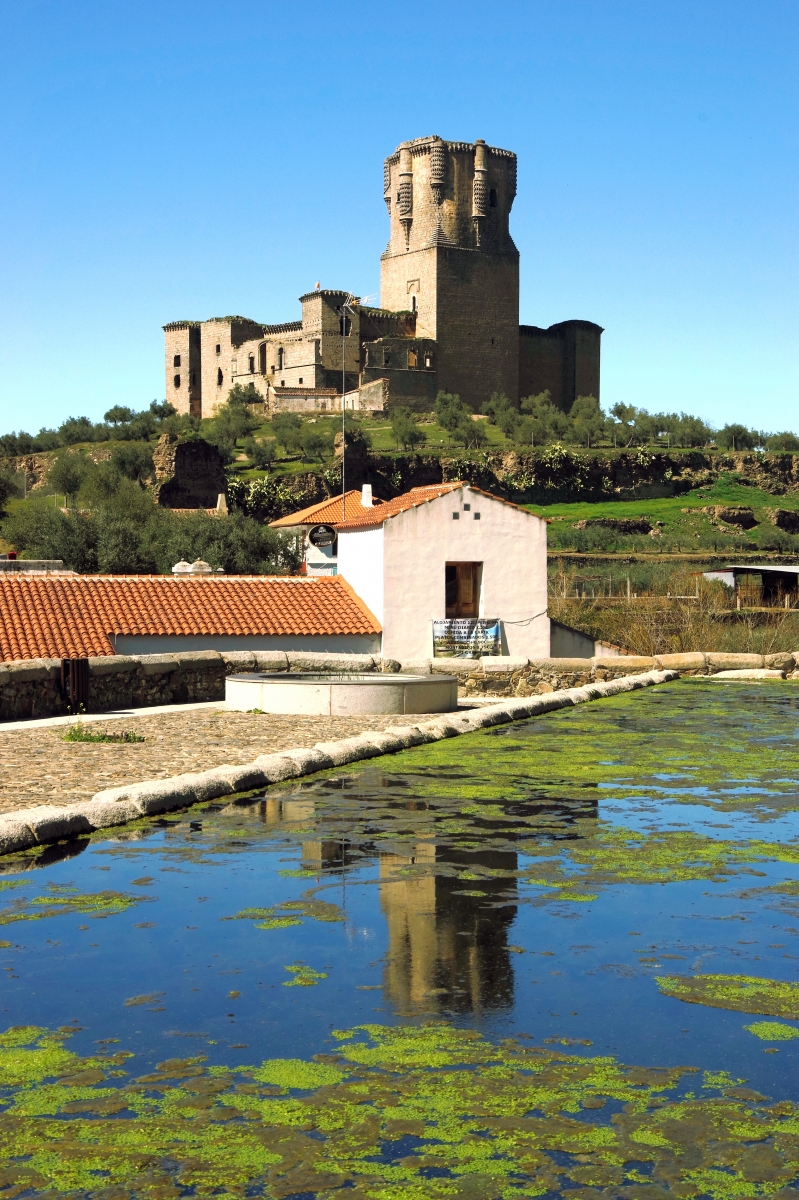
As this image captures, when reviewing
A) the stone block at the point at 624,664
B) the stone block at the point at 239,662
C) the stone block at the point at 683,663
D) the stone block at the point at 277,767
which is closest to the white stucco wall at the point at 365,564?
the stone block at the point at 624,664

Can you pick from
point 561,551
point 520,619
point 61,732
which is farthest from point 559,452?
point 61,732

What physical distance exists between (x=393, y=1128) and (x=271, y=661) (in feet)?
45.3

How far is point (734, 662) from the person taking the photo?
21.9m

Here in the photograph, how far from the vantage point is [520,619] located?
23.9 metres

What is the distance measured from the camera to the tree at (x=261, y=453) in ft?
247

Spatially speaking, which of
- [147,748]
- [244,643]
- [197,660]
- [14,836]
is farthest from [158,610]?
[14,836]

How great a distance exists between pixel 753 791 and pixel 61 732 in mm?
6660

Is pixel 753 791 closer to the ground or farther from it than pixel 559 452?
closer to the ground

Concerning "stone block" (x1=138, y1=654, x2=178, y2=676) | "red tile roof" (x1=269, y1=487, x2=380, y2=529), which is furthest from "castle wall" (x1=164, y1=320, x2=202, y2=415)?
"stone block" (x1=138, y1=654, x2=178, y2=676)

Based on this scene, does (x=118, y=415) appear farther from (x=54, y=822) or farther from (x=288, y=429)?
(x=54, y=822)

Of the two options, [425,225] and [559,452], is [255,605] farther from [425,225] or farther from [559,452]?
[425,225]

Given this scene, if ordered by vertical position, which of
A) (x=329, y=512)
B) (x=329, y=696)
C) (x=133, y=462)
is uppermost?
(x=133, y=462)

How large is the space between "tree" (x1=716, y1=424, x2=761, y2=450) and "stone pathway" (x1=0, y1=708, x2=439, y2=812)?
84482mm

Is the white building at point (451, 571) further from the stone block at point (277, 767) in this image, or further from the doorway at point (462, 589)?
the stone block at point (277, 767)
